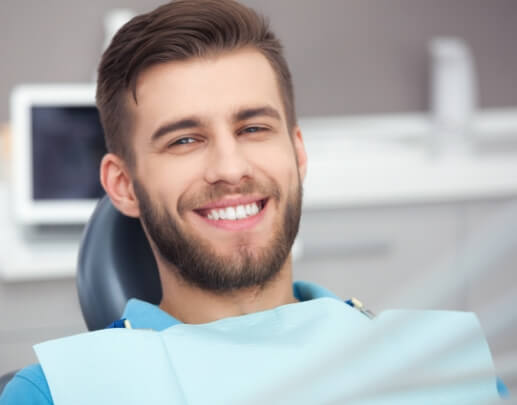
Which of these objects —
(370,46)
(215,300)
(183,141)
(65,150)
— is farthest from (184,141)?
(370,46)

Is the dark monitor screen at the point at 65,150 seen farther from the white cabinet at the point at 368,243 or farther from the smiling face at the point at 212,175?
the smiling face at the point at 212,175

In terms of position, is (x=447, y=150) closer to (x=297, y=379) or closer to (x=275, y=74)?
(x=275, y=74)

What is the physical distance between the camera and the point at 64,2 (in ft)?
8.52

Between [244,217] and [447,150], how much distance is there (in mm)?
1796

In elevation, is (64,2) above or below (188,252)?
above

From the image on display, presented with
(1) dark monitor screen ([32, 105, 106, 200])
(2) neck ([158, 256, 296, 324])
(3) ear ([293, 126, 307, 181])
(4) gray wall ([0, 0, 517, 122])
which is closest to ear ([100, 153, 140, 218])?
(2) neck ([158, 256, 296, 324])

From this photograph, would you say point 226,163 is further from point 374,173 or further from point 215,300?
point 374,173

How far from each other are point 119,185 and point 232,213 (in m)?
0.22

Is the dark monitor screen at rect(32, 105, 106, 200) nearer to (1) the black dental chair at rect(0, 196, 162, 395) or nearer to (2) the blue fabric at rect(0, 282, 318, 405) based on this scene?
(1) the black dental chair at rect(0, 196, 162, 395)

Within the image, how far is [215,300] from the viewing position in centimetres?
103

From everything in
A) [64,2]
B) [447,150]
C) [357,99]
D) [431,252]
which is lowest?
[431,252]

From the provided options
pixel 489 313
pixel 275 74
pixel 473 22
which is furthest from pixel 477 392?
pixel 473 22

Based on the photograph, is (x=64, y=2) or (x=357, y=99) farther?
(x=357, y=99)

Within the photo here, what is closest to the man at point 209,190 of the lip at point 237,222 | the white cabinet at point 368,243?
the lip at point 237,222
